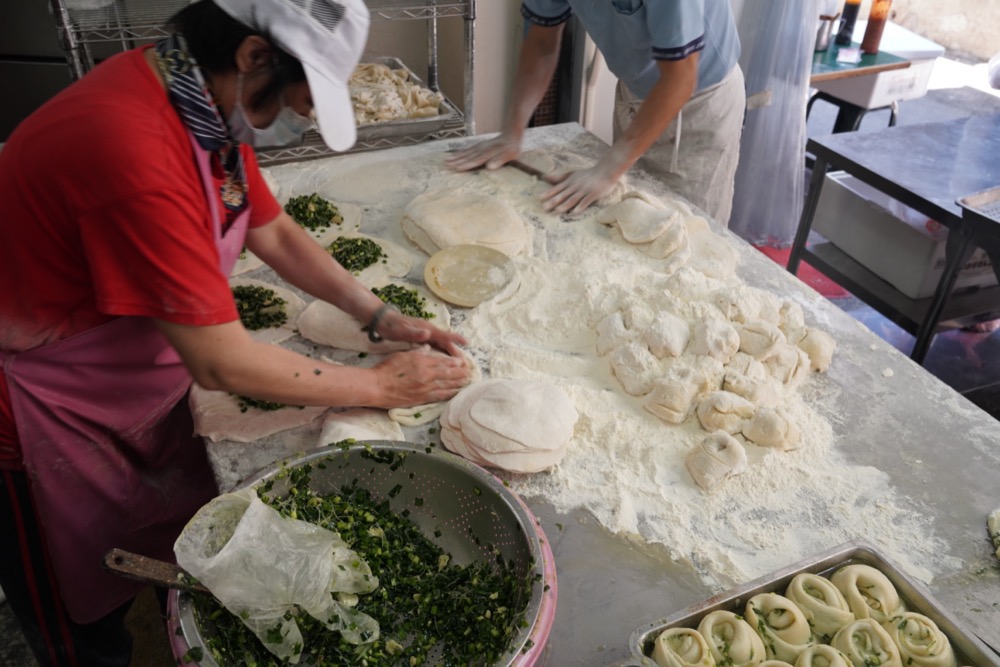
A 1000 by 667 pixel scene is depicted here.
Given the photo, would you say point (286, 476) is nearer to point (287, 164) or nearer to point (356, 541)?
point (356, 541)

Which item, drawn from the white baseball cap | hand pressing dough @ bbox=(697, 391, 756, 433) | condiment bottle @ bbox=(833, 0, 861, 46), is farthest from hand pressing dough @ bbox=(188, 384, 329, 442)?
condiment bottle @ bbox=(833, 0, 861, 46)

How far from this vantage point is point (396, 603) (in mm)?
1546

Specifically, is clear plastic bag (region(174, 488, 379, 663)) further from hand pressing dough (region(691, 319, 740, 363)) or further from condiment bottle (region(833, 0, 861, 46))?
condiment bottle (region(833, 0, 861, 46))

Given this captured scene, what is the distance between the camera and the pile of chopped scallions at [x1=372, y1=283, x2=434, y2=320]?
96.3 inches

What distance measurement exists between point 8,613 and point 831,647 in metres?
2.99

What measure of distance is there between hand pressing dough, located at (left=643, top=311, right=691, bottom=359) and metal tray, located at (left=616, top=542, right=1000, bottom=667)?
79cm

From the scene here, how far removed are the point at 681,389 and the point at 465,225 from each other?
3.85 feet

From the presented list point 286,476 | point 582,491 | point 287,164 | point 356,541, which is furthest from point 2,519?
point 287,164

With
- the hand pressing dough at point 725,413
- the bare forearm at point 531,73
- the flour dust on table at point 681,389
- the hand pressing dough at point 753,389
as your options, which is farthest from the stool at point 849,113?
the hand pressing dough at point 725,413

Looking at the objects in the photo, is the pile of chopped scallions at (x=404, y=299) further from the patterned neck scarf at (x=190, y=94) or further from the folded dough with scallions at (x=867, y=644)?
Result: the folded dough with scallions at (x=867, y=644)

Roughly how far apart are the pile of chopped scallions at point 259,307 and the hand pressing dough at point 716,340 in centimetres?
135

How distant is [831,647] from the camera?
1.40m

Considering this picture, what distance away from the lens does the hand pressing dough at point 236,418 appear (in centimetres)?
196

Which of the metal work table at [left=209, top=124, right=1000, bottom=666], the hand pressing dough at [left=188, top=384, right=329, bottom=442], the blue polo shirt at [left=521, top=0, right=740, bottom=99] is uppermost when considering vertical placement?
the blue polo shirt at [left=521, top=0, right=740, bottom=99]
